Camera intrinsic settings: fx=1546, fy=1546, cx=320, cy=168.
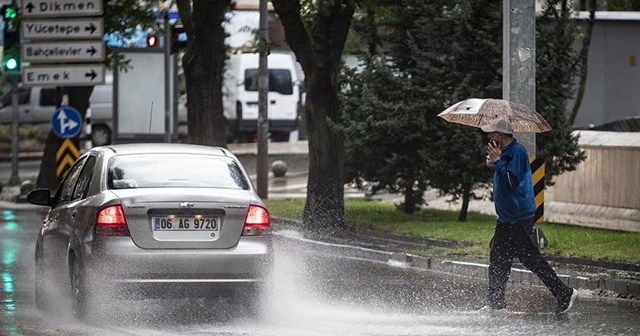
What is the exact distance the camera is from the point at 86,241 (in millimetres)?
12039

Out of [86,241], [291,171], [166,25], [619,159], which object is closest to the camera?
[86,241]

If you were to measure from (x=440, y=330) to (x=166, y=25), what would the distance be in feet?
71.2

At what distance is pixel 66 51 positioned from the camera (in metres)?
29.4

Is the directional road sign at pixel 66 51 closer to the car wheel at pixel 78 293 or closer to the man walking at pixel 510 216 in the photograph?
the man walking at pixel 510 216

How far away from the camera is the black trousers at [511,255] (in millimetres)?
13266

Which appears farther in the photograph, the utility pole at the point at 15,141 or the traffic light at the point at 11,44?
the utility pole at the point at 15,141

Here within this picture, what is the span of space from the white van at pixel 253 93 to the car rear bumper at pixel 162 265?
1214 inches

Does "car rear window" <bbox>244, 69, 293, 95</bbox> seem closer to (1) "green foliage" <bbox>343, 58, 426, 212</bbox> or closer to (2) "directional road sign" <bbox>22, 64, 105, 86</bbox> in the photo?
(2) "directional road sign" <bbox>22, 64, 105, 86</bbox>

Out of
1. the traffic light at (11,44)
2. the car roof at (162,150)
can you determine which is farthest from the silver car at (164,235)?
the traffic light at (11,44)

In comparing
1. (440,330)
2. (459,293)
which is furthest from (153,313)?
Answer: (459,293)

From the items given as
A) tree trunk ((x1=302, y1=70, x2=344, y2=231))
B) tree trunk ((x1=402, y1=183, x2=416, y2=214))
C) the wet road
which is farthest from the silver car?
tree trunk ((x1=402, y1=183, x2=416, y2=214))

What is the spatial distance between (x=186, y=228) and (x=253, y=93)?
31.6m

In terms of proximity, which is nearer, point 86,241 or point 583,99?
point 86,241

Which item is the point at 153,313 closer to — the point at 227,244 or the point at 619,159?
the point at 227,244
